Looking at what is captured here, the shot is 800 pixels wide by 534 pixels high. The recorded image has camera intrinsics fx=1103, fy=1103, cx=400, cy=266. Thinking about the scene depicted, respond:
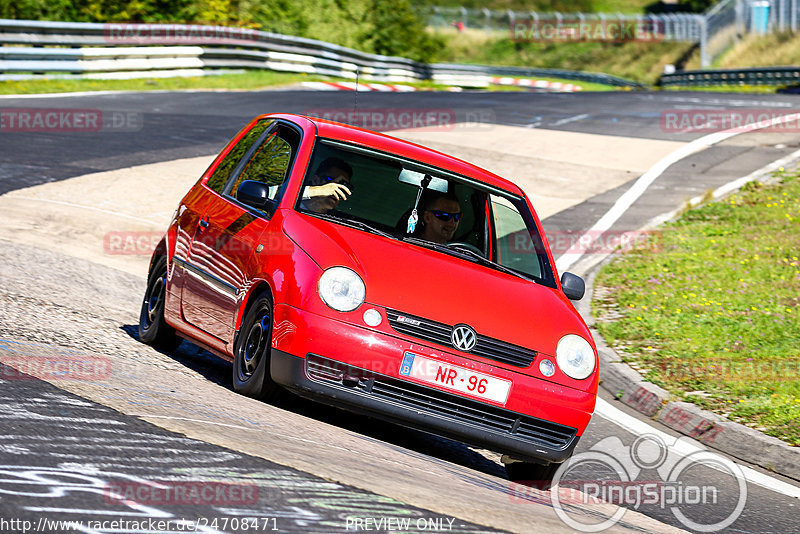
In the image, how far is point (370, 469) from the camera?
15.8 feet

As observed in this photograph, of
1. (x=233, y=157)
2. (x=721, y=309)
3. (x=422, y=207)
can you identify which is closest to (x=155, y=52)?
(x=721, y=309)

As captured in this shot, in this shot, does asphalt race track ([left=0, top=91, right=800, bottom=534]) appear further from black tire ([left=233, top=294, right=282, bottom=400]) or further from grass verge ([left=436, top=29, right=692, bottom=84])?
grass verge ([left=436, top=29, right=692, bottom=84])

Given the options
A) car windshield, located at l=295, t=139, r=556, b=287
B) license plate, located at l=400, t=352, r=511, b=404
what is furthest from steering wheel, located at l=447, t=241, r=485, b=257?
license plate, located at l=400, t=352, r=511, b=404

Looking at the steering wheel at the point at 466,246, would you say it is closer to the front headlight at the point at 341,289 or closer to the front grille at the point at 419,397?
the front headlight at the point at 341,289

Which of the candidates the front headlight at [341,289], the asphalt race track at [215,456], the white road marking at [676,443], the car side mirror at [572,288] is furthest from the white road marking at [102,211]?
the front headlight at [341,289]

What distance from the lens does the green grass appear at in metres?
8.52

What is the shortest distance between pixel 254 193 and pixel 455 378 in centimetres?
172

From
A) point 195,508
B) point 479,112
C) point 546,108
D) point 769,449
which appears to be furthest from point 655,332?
point 546,108

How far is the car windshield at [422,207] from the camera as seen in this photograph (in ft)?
21.9

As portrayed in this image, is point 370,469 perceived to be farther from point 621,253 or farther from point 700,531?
point 621,253

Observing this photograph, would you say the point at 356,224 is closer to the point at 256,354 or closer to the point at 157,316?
the point at 256,354

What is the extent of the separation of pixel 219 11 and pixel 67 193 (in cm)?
2706

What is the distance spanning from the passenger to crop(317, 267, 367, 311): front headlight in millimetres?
859

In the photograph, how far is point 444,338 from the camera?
5.78 meters
